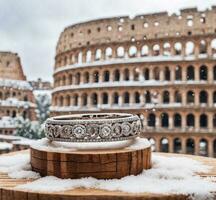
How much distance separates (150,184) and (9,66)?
51.3m

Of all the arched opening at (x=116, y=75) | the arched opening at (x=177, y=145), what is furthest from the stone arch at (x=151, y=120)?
the arched opening at (x=116, y=75)

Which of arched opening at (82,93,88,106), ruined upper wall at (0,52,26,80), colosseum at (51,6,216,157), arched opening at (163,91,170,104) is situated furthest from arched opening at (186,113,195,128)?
ruined upper wall at (0,52,26,80)

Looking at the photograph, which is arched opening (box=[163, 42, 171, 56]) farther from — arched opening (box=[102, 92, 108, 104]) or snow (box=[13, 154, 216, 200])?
snow (box=[13, 154, 216, 200])

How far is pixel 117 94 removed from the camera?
34.1 metres

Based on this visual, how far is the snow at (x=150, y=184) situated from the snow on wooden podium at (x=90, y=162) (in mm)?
87

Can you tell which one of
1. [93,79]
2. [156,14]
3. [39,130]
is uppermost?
[156,14]

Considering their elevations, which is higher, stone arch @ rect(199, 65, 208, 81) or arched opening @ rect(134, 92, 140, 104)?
stone arch @ rect(199, 65, 208, 81)

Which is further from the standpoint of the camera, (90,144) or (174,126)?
(174,126)

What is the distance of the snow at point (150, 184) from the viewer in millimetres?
3197

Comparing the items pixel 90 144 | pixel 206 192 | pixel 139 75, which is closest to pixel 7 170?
pixel 90 144

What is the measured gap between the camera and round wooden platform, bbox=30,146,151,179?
143 inches

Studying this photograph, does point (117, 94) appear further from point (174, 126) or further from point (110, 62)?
point (174, 126)

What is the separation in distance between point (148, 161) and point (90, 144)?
76 centimetres

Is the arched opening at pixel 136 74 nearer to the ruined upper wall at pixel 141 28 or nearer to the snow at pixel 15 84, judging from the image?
the ruined upper wall at pixel 141 28
